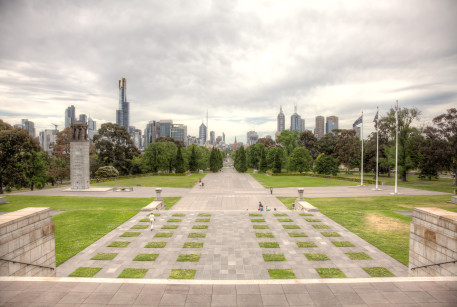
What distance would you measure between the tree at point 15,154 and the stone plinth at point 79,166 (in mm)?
5975

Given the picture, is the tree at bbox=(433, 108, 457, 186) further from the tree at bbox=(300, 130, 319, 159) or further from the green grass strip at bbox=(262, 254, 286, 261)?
the tree at bbox=(300, 130, 319, 159)

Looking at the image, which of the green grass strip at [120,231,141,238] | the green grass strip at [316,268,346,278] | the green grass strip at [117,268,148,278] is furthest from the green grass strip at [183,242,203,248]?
the green grass strip at [316,268,346,278]

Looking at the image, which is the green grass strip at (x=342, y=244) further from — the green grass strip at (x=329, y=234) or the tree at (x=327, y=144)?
the tree at (x=327, y=144)

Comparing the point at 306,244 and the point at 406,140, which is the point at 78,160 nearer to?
the point at 306,244

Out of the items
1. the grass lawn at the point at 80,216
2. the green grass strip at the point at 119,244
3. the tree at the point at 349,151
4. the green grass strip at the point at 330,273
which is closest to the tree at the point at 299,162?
the tree at the point at 349,151

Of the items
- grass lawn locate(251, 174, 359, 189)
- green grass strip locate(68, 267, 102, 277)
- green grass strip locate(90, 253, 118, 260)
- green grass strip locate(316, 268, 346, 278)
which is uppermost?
grass lawn locate(251, 174, 359, 189)

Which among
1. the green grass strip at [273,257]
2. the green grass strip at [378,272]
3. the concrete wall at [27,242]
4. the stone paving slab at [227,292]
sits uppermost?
the concrete wall at [27,242]

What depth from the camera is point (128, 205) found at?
88.8 feet

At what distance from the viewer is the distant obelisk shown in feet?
123

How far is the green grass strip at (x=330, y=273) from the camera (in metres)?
11.2

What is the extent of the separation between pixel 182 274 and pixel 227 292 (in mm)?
3798

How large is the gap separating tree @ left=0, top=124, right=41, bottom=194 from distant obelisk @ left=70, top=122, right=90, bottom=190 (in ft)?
19.5

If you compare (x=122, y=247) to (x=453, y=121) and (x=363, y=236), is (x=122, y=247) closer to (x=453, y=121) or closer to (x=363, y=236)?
(x=363, y=236)

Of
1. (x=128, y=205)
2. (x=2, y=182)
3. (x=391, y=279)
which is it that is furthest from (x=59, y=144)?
(x=391, y=279)
